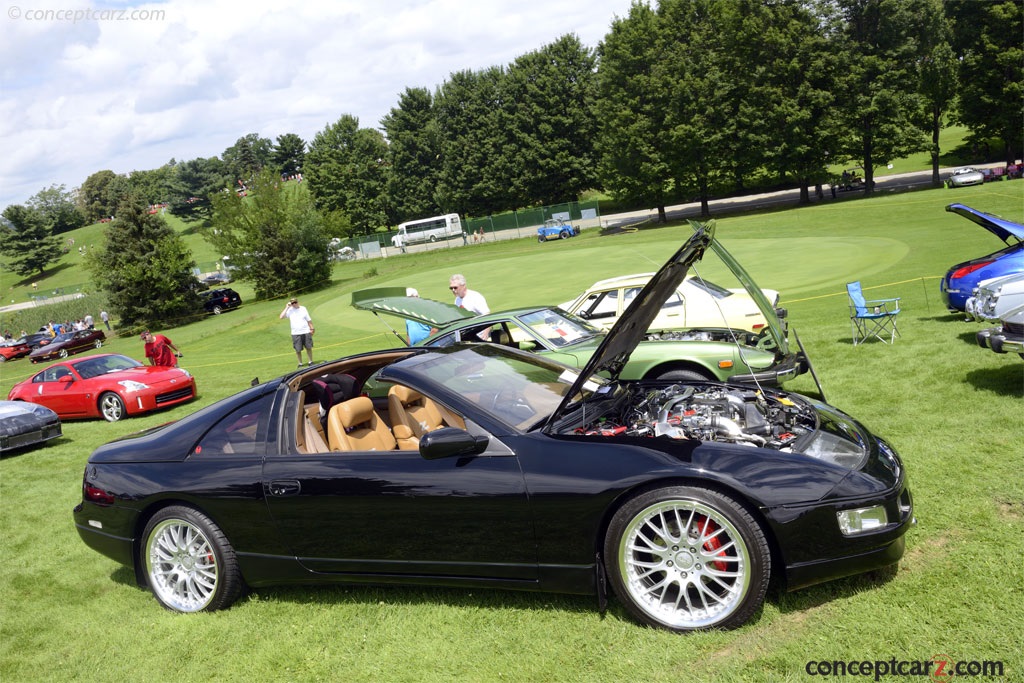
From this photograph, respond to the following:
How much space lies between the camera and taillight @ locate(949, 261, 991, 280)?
452 inches

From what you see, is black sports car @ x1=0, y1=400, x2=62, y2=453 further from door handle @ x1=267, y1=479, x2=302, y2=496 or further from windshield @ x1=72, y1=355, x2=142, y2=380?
door handle @ x1=267, y1=479, x2=302, y2=496

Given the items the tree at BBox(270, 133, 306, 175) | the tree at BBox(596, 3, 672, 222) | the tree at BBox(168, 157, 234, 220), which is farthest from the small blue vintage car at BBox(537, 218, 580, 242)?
the tree at BBox(270, 133, 306, 175)

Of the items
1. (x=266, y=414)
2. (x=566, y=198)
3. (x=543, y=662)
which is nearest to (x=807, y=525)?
(x=543, y=662)

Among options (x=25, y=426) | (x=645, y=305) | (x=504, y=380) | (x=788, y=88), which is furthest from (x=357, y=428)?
(x=788, y=88)

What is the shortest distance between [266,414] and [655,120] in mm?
54286

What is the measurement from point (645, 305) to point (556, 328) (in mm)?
4596

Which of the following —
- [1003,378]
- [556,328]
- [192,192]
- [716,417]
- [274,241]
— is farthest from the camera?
[192,192]

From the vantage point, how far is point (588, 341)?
29.3 feet

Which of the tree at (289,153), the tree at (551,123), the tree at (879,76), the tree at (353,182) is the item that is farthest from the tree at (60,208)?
the tree at (879,76)

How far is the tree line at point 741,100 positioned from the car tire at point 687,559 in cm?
4359

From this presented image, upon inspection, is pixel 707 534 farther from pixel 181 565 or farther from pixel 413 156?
pixel 413 156

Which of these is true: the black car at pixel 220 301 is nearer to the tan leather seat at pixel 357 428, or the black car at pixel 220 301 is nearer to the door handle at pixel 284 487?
the tan leather seat at pixel 357 428

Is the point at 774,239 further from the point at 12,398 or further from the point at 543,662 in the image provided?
the point at 543,662

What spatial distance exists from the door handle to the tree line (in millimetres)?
42340
